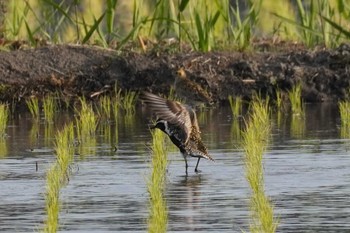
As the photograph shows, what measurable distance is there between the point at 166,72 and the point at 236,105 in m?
Result: 1.54

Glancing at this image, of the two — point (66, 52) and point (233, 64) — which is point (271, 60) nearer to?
point (233, 64)

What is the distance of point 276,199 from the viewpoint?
8.91m

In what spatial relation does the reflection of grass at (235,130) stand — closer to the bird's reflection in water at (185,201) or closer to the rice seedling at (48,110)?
the rice seedling at (48,110)

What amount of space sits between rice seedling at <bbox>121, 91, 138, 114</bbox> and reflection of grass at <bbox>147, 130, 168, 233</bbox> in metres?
4.69

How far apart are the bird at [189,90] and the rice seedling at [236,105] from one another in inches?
12.7

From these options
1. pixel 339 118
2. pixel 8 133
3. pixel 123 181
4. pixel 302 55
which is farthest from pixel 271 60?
pixel 123 181

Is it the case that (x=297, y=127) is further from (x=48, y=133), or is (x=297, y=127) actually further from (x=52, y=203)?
(x=52, y=203)

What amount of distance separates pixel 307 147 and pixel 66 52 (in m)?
5.56

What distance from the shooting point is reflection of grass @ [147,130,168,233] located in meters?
7.05

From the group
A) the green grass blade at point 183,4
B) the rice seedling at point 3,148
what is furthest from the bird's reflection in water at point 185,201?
the green grass blade at point 183,4

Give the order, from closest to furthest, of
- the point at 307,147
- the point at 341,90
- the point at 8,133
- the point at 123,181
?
the point at 123,181, the point at 307,147, the point at 8,133, the point at 341,90

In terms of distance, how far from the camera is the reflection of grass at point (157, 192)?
278 inches

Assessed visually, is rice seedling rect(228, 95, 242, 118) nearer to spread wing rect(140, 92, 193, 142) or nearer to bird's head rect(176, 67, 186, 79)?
bird's head rect(176, 67, 186, 79)

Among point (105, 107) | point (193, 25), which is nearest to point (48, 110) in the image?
point (105, 107)
